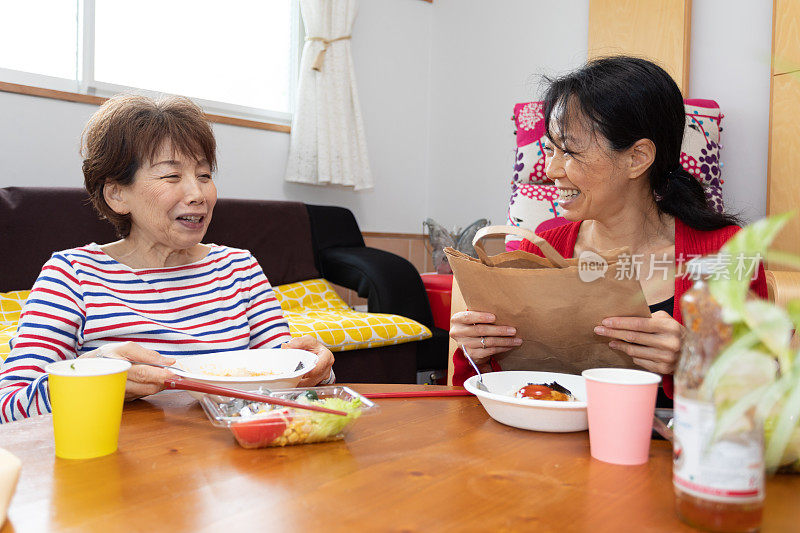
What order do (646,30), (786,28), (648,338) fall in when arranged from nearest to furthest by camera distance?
(648,338)
(786,28)
(646,30)

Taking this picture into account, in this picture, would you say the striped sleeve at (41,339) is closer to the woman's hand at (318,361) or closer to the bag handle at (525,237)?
the woman's hand at (318,361)

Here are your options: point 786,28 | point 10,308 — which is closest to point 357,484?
point 10,308

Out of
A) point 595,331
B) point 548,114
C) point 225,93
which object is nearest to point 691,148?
Answer: point 548,114

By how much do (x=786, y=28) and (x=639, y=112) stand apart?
1691mm

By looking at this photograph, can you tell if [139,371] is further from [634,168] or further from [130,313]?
[634,168]

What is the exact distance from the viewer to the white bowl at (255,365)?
36.7 inches

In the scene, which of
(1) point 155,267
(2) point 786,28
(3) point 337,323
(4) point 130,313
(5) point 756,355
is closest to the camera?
(5) point 756,355

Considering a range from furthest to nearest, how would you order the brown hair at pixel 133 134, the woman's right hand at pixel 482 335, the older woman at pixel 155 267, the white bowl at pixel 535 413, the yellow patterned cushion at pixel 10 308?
the yellow patterned cushion at pixel 10 308 → the brown hair at pixel 133 134 → the older woman at pixel 155 267 → the woman's right hand at pixel 482 335 → the white bowl at pixel 535 413

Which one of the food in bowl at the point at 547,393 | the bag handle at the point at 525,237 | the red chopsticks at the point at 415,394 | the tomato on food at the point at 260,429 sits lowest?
the red chopsticks at the point at 415,394

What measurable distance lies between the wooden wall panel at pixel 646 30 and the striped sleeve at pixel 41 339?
103 inches

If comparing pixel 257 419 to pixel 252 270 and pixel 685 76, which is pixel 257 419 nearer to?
pixel 252 270

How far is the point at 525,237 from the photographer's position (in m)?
0.88

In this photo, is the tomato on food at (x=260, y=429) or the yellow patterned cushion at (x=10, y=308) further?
the yellow patterned cushion at (x=10, y=308)

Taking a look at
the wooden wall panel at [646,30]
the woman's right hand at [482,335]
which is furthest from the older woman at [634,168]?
the wooden wall panel at [646,30]
